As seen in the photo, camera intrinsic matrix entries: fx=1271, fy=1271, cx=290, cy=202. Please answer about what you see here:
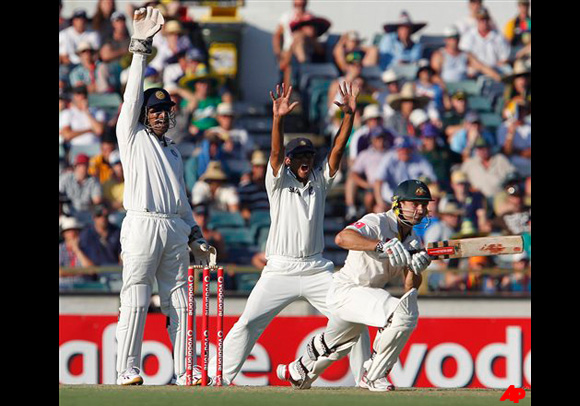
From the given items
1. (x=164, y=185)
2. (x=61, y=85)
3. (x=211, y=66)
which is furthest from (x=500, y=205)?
(x=164, y=185)

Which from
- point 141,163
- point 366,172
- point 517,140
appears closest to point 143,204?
point 141,163

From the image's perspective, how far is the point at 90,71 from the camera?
15719 mm

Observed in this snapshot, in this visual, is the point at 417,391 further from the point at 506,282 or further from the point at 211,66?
the point at 211,66

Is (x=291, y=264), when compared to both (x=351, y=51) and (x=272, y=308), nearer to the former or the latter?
(x=272, y=308)

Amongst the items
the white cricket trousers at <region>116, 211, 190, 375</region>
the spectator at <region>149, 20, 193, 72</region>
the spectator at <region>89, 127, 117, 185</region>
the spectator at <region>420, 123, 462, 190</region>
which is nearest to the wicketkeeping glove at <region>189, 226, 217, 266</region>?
the white cricket trousers at <region>116, 211, 190, 375</region>

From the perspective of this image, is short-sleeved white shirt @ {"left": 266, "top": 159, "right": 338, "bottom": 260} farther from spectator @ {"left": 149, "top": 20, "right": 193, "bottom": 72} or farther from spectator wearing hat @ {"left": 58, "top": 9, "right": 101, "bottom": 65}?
spectator wearing hat @ {"left": 58, "top": 9, "right": 101, "bottom": 65}

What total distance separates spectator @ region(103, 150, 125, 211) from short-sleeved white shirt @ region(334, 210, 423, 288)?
5.77 metres

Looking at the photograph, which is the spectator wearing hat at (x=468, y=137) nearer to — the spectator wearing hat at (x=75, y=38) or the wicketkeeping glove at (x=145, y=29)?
the spectator wearing hat at (x=75, y=38)

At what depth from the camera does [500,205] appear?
46.5ft

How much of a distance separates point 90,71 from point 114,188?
2.24 m

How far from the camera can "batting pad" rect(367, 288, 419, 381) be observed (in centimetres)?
816

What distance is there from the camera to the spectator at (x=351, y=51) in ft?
52.5

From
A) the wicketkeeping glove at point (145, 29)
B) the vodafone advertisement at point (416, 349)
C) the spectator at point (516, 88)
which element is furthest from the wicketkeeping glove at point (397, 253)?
the spectator at point (516, 88)

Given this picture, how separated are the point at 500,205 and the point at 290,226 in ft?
18.0
